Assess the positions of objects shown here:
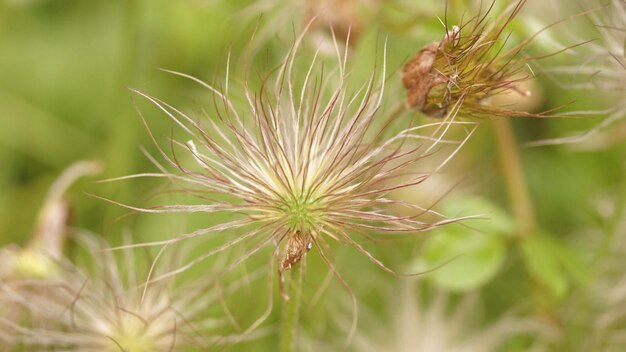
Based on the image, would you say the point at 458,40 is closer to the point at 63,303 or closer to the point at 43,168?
the point at 63,303

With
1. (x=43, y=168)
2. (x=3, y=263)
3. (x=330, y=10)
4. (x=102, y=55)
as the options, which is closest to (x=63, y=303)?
(x=3, y=263)

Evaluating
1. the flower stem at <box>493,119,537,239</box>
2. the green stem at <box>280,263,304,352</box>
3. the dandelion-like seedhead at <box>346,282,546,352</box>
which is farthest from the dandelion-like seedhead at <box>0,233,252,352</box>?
the flower stem at <box>493,119,537,239</box>

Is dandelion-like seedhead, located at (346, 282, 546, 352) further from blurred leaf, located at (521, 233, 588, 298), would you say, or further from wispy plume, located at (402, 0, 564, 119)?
wispy plume, located at (402, 0, 564, 119)

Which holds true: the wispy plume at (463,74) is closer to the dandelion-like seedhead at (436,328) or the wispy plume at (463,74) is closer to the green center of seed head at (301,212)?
the green center of seed head at (301,212)

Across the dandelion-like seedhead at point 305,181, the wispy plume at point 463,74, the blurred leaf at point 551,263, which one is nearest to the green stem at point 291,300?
the dandelion-like seedhead at point 305,181

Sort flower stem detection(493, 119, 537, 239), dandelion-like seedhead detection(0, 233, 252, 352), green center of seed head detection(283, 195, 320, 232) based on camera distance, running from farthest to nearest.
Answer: flower stem detection(493, 119, 537, 239), dandelion-like seedhead detection(0, 233, 252, 352), green center of seed head detection(283, 195, 320, 232)

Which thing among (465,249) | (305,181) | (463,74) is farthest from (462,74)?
(465,249)

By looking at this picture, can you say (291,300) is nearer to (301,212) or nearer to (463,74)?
(301,212)
